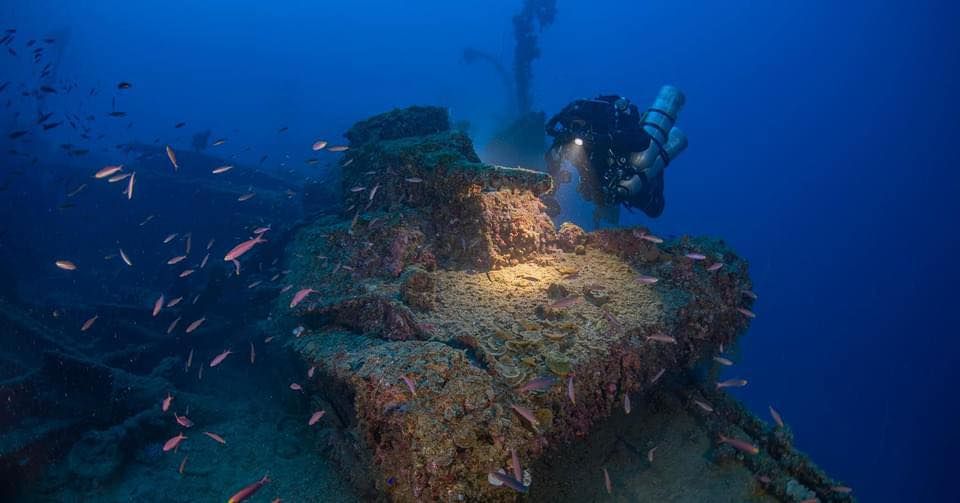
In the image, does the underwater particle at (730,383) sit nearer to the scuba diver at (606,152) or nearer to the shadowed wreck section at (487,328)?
the shadowed wreck section at (487,328)

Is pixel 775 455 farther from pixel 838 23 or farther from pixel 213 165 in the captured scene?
pixel 838 23

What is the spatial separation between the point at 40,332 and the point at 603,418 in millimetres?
9645

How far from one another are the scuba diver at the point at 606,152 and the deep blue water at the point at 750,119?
48.4 ft

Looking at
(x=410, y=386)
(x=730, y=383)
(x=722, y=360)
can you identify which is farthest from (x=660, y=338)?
(x=410, y=386)

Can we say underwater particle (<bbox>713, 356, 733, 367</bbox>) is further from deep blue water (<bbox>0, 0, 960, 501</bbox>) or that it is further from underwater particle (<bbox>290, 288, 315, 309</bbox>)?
deep blue water (<bbox>0, 0, 960, 501</bbox>)

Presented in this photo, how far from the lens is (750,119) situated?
485 feet

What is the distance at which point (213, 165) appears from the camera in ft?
57.7

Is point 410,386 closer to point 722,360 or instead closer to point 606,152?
point 722,360

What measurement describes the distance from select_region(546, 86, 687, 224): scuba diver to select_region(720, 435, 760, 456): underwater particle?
5.57 meters

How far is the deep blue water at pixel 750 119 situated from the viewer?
134 ft

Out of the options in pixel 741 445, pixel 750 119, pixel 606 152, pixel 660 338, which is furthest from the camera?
pixel 750 119

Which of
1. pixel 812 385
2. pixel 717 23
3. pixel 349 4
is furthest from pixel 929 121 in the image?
pixel 349 4

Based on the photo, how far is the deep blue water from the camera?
40781 millimetres

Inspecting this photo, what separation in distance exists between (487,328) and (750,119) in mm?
177662
